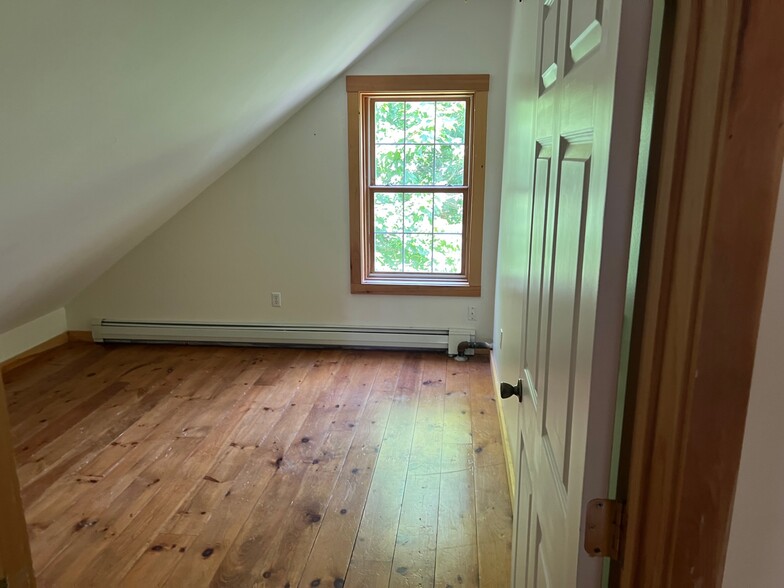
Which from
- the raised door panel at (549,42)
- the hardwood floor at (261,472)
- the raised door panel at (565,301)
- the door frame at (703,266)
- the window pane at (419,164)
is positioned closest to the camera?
the door frame at (703,266)

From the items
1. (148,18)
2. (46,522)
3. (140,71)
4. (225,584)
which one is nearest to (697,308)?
(148,18)

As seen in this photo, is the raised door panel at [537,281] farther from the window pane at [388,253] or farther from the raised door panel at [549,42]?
the window pane at [388,253]

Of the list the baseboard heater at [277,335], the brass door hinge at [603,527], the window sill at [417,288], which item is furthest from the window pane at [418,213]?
the brass door hinge at [603,527]

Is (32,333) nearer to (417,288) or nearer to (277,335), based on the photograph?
(277,335)

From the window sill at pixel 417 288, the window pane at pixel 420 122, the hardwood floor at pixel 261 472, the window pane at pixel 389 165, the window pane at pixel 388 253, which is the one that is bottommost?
the hardwood floor at pixel 261 472

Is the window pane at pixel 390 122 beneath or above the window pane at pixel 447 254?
above

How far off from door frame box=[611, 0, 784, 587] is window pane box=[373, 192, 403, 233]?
11.4ft

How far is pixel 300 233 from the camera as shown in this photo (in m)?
4.11

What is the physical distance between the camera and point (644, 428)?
2.15 feet

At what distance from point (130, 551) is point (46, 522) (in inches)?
16.7

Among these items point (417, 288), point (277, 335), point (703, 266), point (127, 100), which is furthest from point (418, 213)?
point (703, 266)

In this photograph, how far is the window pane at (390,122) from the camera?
394 cm

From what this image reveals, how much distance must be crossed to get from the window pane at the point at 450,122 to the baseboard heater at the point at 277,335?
Answer: 4.32 ft

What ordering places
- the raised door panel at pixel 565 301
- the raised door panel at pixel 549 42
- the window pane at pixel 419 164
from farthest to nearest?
the window pane at pixel 419 164 → the raised door panel at pixel 549 42 → the raised door panel at pixel 565 301
